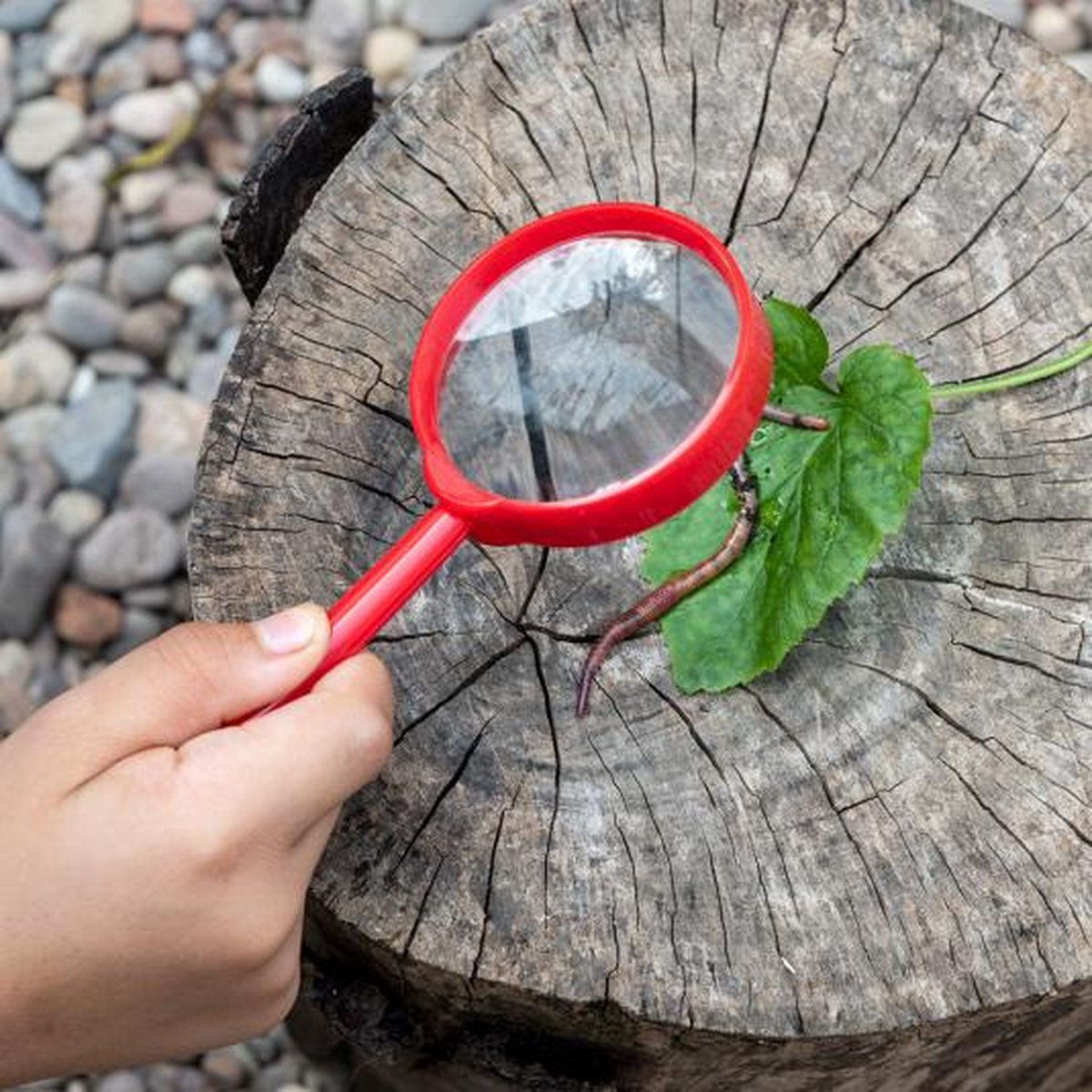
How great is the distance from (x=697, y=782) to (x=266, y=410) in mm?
594

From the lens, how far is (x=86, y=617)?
311 cm

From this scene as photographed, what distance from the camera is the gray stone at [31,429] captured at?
10.7 ft

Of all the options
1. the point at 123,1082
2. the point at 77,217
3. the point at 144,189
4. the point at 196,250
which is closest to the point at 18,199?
the point at 77,217

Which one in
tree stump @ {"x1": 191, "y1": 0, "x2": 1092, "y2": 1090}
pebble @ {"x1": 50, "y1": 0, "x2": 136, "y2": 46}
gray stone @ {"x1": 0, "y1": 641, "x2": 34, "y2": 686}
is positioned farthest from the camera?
pebble @ {"x1": 50, "y1": 0, "x2": 136, "y2": 46}

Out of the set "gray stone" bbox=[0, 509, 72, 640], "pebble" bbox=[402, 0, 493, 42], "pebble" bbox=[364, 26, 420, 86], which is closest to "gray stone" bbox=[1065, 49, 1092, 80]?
"pebble" bbox=[402, 0, 493, 42]

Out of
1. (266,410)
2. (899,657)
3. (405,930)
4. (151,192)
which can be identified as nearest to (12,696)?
(151,192)

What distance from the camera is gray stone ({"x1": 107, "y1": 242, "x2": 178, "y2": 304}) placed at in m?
3.40

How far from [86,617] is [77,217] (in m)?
0.85

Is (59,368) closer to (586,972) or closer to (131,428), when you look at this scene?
(131,428)

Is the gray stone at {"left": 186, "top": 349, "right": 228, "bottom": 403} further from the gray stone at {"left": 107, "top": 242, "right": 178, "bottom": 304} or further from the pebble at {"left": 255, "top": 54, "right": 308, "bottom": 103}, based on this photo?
the pebble at {"left": 255, "top": 54, "right": 308, "bottom": 103}

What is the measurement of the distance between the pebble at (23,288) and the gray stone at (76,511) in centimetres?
43

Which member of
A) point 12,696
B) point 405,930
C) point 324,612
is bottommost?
point 12,696

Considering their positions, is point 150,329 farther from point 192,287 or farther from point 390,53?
point 390,53

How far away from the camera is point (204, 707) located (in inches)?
58.4
